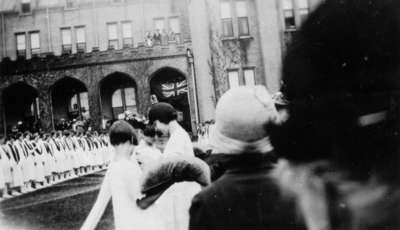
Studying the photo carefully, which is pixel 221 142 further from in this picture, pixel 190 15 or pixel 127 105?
pixel 127 105

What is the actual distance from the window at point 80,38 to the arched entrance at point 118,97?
2.65 metres

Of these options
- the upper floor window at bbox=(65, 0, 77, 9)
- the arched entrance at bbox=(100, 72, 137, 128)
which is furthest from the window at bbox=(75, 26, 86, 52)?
the arched entrance at bbox=(100, 72, 137, 128)

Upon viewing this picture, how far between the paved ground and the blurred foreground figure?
4.73 meters

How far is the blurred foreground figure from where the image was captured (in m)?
1.47

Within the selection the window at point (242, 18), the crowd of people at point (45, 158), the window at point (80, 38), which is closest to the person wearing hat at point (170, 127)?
the crowd of people at point (45, 158)

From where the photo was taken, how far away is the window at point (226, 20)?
20641 millimetres

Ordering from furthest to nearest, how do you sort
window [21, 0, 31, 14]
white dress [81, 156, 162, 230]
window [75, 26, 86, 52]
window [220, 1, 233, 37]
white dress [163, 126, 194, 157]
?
window [21, 0, 31, 14] < window [75, 26, 86, 52] < window [220, 1, 233, 37] < white dress [163, 126, 194, 157] < white dress [81, 156, 162, 230]

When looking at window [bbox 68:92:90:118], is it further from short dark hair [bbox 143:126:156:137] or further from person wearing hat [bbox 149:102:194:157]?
person wearing hat [bbox 149:102:194:157]

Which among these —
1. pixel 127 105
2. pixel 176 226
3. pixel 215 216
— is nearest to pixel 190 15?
pixel 127 105

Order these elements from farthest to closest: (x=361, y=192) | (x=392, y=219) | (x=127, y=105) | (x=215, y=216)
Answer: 1. (x=127, y=105)
2. (x=392, y=219)
3. (x=361, y=192)
4. (x=215, y=216)

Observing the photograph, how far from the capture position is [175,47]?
20.9 metres

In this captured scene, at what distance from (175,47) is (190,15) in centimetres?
171

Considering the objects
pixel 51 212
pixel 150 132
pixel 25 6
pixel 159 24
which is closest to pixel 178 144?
pixel 150 132

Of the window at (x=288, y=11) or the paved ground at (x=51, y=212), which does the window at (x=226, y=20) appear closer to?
the window at (x=288, y=11)
